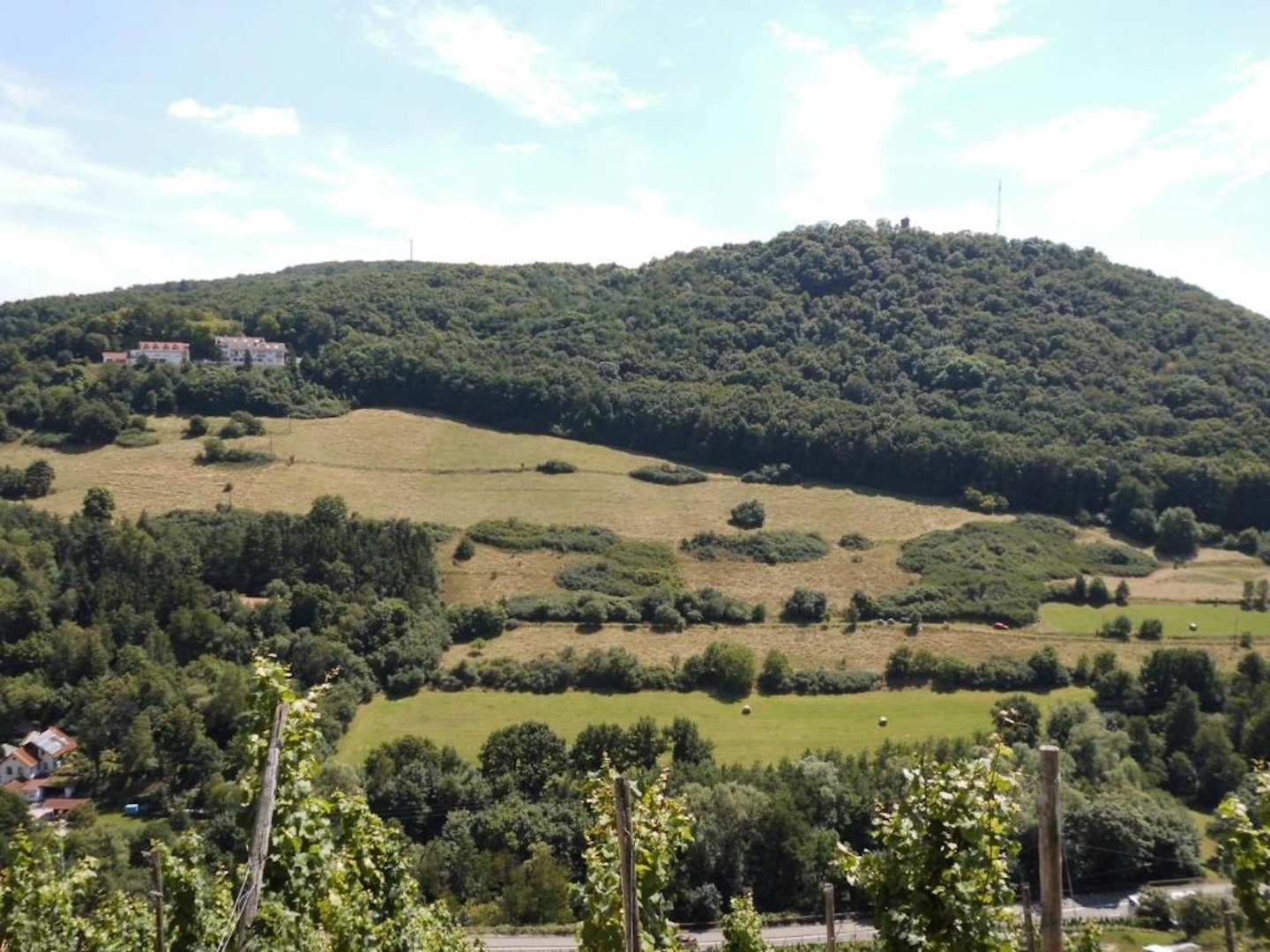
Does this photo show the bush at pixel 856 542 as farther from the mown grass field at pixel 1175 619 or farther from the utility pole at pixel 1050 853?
the utility pole at pixel 1050 853

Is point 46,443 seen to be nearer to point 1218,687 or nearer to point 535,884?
Result: point 535,884

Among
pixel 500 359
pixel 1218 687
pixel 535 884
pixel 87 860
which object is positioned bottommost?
pixel 535 884

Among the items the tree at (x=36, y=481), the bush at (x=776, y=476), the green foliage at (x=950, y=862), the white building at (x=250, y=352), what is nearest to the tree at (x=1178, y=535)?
the bush at (x=776, y=476)

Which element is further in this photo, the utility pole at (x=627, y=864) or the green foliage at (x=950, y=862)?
the green foliage at (x=950, y=862)

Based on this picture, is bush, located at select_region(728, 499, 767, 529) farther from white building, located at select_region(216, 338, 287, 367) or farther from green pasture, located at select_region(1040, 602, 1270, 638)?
white building, located at select_region(216, 338, 287, 367)

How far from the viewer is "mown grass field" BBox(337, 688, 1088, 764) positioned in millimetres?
43750

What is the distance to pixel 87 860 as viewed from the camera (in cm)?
1315

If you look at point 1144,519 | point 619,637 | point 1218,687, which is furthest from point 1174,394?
point 619,637

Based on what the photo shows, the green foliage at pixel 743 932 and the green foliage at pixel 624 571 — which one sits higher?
the green foliage at pixel 624 571

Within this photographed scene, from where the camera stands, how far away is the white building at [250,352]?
102562 millimetres

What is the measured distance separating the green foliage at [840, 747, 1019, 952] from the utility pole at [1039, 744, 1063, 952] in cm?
179

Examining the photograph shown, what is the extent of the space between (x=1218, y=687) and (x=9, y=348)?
353 feet

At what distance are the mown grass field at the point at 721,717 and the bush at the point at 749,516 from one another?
2664 cm

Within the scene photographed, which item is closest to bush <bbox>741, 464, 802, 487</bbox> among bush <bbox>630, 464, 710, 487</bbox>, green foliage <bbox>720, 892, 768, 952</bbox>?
bush <bbox>630, 464, 710, 487</bbox>
